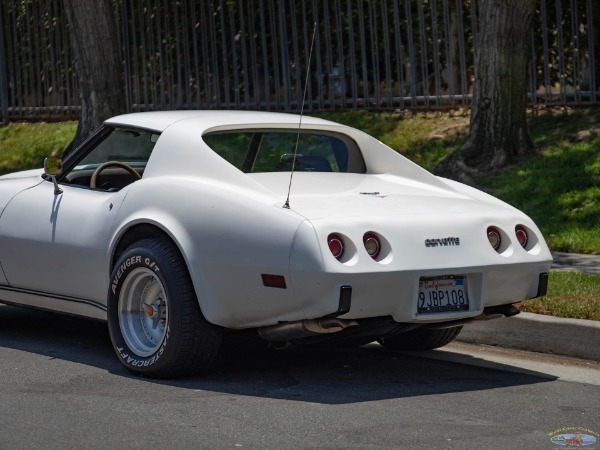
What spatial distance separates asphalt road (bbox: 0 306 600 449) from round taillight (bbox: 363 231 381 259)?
0.73 m

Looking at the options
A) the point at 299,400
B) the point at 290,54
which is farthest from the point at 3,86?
the point at 299,400

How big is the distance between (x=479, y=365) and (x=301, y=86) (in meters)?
10.8

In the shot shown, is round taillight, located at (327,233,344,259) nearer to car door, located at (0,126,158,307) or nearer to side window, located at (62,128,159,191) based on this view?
car door, located at (0,126,158,307)

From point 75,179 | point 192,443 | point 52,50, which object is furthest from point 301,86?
point 192,443

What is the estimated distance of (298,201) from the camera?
6539 mm

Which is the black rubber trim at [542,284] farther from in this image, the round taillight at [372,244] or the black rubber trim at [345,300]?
the black rubber trim at [345,300]

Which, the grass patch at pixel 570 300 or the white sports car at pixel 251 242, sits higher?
the white sports car at pixel 251 242

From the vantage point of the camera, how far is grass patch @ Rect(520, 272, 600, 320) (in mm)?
7672

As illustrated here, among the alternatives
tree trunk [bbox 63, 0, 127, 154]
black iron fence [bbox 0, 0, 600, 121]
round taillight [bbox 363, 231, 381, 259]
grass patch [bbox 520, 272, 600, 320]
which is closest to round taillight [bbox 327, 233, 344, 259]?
round taillight [bbox 363, 231, 381, 259]

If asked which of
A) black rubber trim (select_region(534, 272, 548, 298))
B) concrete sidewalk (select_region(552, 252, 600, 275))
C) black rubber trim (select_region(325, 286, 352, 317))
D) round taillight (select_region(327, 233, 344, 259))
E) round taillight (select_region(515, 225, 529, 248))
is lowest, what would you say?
concrete sidewalk (select_region(552, 252, 600, 275))

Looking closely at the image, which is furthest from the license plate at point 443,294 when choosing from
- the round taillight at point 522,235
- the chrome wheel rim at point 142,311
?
the chrome wheel rim at point 142,311

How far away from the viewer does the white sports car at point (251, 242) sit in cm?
632

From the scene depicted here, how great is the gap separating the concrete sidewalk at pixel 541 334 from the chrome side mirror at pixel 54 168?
2.66m

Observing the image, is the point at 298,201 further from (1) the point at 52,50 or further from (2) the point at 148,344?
(1) the point at 52,50
